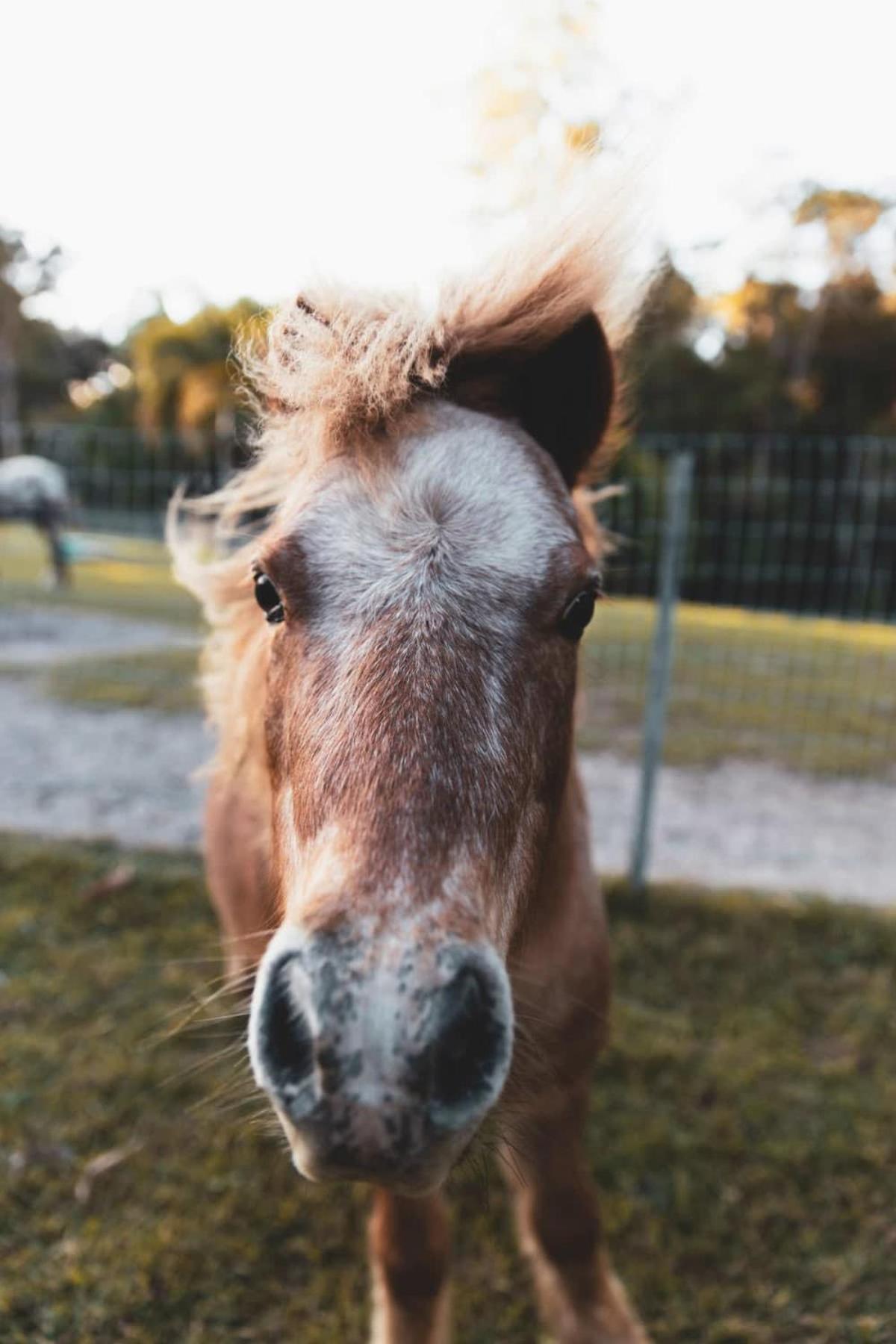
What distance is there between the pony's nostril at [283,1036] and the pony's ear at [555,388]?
50.3 inches

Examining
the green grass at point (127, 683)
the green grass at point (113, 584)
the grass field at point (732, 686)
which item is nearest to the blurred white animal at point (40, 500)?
the green grass at point (113, 584)

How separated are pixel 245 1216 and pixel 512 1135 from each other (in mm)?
1365

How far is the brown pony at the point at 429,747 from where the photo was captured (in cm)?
111

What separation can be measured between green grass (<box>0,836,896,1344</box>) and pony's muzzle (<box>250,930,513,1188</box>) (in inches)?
24.8

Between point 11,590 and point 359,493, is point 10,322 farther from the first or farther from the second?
point 359,493

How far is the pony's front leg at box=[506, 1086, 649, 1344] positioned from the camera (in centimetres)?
232

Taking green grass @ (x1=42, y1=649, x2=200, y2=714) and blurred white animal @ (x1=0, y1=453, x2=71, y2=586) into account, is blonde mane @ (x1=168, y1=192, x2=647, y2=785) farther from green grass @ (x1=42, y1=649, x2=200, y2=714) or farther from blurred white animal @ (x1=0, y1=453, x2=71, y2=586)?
blurred white animal @ (x1=0, y1=453, x2=71, y2=586)

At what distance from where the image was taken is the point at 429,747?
4.28 ft

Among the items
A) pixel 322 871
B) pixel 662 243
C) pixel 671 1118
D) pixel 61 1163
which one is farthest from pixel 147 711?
pixel 322 871

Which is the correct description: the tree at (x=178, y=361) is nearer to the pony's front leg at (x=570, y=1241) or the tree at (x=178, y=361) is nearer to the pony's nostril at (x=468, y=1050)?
the pony's front leg at (x=570, y=1241)

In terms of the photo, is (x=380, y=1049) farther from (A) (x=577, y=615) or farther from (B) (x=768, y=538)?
(B) (x=768, y=538)

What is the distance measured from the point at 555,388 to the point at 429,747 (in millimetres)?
1084

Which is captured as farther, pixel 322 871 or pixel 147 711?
pixel 147 711

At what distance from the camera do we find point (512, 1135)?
1780mm
